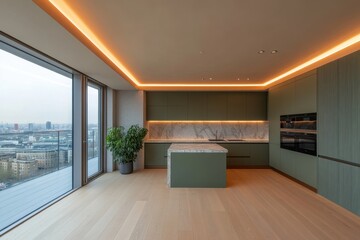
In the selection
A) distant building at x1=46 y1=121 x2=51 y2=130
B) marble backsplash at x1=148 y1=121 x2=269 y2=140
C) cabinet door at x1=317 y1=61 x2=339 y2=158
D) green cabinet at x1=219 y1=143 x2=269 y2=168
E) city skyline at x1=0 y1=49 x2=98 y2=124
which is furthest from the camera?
marble backsplash at x1=148 y1=121 x2=269 y2=140

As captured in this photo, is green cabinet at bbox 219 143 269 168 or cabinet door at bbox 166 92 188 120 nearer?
green cabinet at bbox 219 143 269 168

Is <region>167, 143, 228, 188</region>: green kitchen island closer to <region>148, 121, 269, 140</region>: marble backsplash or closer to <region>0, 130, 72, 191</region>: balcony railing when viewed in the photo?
<region>0, 130, 72, 191</region>: balcony railing

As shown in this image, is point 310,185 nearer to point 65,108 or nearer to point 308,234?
point 308,234

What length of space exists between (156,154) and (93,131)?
1.89 meters

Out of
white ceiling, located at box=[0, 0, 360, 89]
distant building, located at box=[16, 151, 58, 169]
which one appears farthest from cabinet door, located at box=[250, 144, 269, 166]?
distant building, located at box=[16, 151, 58, 169]

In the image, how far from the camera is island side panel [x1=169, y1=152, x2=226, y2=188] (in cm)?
420

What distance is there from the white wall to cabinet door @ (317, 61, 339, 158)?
14.3 feet

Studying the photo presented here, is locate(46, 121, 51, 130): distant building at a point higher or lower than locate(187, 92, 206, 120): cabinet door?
lower

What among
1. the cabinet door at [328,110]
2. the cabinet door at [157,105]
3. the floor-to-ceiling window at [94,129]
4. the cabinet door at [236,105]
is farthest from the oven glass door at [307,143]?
the floor-to-ceiling window at [94,129]

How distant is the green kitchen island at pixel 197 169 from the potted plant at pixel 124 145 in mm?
1483

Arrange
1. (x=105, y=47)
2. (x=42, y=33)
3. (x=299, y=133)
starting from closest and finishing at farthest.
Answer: (x=42, y=33), (x=105, y=47), (x=299, y=133)

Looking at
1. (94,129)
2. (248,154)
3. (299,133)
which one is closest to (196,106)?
(248,154)

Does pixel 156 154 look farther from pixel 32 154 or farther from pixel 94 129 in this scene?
pixel 32 154

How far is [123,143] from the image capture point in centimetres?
519
